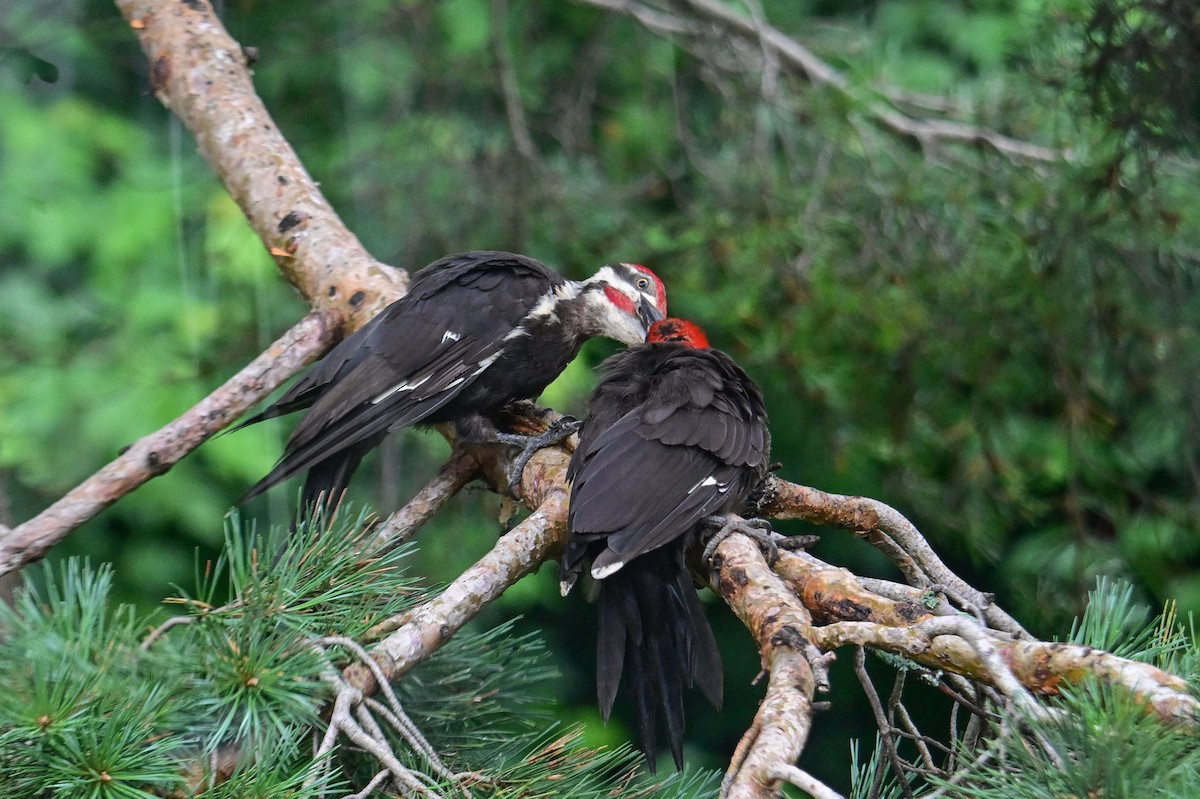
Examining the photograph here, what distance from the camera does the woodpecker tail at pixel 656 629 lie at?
76.5 inches

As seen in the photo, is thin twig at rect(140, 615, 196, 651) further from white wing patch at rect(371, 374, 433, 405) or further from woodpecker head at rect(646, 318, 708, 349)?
woodpecker head at rect(646, 318, 708, 349)

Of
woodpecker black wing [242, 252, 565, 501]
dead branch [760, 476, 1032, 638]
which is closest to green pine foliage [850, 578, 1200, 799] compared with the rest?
dead branch [760, 476, 1032, 638]

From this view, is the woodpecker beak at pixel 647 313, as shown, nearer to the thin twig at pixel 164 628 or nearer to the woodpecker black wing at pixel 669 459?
the woodpecker black wing at pixel 669 459

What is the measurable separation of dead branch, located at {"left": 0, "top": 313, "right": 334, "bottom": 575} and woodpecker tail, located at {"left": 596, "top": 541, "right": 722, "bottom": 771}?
2.46ft

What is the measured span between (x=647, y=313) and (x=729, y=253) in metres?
0.84

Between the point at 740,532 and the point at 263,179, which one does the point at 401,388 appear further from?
the point at 740,532

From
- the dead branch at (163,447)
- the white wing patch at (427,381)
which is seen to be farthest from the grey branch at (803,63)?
the dead branch at (163,447)

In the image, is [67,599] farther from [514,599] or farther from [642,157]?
[642,157]

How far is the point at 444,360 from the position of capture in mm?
2447

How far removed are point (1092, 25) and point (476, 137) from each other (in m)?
2.26

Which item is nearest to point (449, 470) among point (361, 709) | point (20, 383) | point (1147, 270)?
point (361, 709)

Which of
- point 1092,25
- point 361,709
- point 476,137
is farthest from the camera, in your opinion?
point 476,137

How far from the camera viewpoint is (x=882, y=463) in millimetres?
3826

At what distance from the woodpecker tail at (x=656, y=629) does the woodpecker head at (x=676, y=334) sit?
551 millimetres
